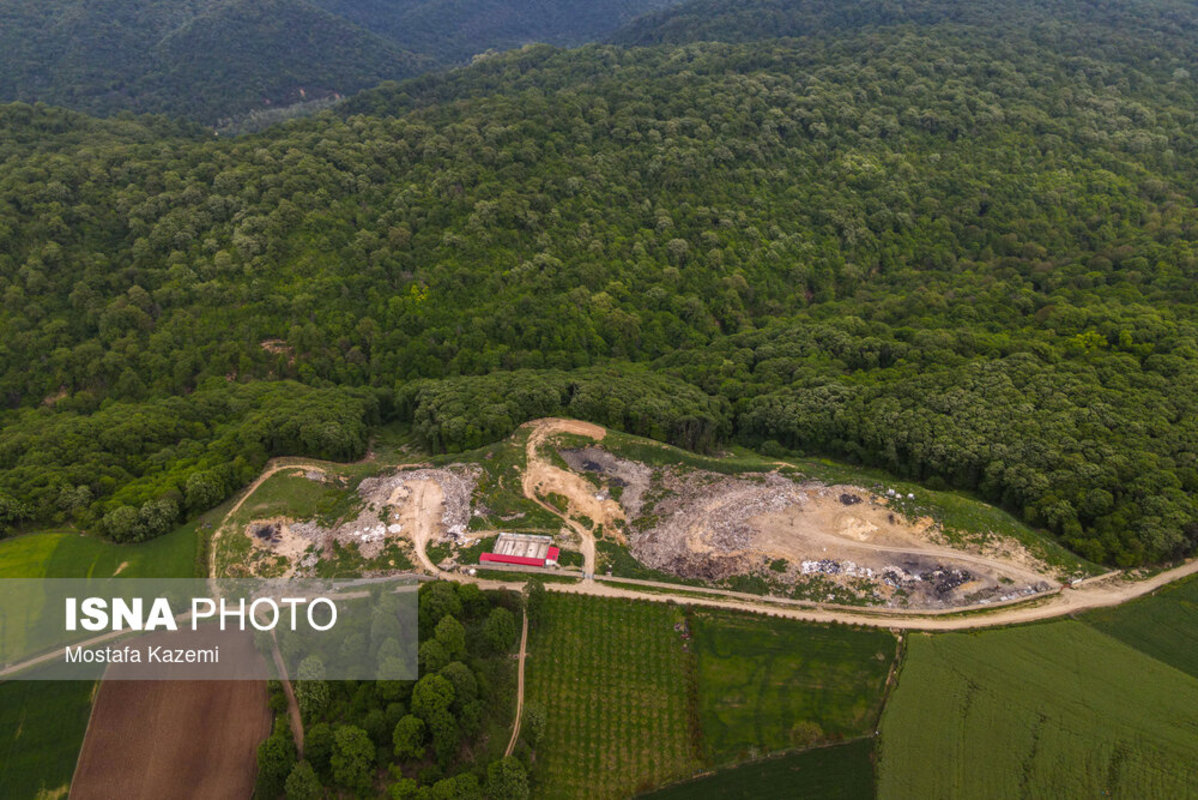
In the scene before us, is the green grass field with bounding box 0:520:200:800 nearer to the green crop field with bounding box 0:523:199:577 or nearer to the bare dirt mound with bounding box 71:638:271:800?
the green crop field with bounding box 0:523:199:577

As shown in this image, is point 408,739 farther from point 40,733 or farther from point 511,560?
point 40,733

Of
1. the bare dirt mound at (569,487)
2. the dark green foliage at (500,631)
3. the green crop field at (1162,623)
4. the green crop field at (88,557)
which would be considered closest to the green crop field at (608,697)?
the dark green foliage at (500,631)

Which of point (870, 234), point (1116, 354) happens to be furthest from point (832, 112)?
point (1116, 354)

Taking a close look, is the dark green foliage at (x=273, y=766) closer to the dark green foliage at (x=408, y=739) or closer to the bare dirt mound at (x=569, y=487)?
the dark green foliage at (x=408, y=739)

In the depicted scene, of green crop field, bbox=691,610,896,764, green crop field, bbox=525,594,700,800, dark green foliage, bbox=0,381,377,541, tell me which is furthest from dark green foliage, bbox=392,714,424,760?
dark green foliage, bbox=0,381,377,541

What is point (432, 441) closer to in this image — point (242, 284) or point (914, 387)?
point (242, 284)

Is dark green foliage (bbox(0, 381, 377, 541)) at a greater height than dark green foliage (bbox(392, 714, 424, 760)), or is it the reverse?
dark green foliage (bbox(0, 381, 377, 541))
